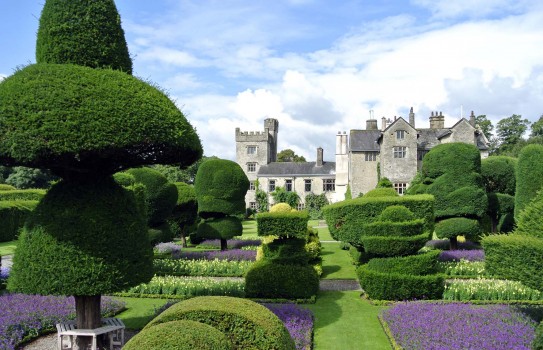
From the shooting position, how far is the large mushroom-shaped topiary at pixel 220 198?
24016 millimetres

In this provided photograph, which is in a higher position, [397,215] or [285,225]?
[397,215]

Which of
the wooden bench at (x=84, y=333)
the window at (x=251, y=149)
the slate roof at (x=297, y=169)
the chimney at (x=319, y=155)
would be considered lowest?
the wooden bench at (x=84, y=333)

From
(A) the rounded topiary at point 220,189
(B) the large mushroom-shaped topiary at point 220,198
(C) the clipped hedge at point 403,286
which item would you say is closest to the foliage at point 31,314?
(C) the clipped hedge at point 403,286

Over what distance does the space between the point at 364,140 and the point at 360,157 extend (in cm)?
214

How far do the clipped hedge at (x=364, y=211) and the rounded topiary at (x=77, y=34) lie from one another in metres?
11.4

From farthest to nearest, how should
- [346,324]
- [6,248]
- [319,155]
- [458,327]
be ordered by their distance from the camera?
[319,155], [6,248], [346,324], [458,327]

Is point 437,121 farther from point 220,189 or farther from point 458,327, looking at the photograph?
point 458,327

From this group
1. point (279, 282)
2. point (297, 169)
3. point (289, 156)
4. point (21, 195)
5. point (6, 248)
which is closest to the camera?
point (279, 282)

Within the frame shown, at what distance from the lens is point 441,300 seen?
13820 millimetres

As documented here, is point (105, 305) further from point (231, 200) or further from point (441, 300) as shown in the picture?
point (231, 200)

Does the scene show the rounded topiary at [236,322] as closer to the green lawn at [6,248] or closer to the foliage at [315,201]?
the green lawn at [6,248]

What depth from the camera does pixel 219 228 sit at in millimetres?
23906

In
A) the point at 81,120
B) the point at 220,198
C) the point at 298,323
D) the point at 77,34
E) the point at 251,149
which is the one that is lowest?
the point at 298,323

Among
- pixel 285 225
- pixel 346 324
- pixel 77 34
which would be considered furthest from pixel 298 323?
pixel 77 34
